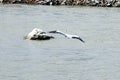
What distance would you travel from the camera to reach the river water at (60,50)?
21453 mm

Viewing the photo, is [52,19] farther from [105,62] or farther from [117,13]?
[105,62]

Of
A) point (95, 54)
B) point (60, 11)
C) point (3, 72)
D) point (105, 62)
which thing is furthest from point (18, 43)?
point (60, 11)

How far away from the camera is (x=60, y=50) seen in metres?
27.3

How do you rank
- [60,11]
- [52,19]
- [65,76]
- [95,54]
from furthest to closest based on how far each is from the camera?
[60,11]
[52,19]
[95,54]
[65,76]

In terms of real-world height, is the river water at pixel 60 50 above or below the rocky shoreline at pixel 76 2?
above

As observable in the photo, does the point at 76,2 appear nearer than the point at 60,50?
No

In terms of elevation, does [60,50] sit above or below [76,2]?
above

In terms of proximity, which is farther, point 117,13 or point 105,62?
point 117,13

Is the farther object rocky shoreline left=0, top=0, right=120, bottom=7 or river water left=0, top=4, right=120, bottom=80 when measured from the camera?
rocky shoreline left=0, top=0, right=120, bottom=7

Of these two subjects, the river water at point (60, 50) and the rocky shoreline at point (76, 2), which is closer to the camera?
the river water at point (60, 50)

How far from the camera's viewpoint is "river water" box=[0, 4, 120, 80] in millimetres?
21453

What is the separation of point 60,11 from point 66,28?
1288 centimetres

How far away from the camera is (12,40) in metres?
30.6

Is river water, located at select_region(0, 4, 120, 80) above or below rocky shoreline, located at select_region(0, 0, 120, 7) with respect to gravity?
above
